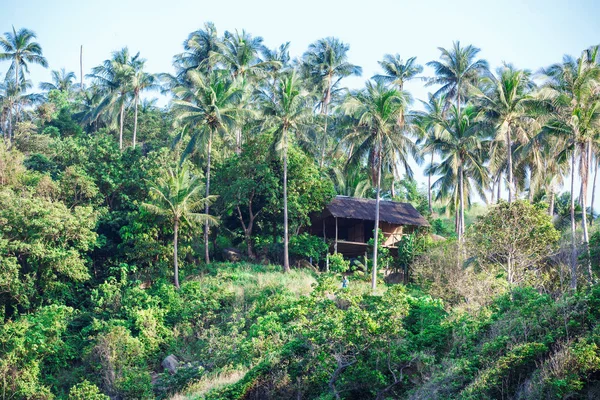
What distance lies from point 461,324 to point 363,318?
3468mm

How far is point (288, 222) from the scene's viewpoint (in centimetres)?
3569

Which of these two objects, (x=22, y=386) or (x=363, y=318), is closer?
(x=363, y=318)

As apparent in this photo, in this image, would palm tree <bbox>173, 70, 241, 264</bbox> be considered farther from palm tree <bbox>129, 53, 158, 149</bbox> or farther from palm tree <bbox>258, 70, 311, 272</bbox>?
palm tree <bbox>129, 53, 158, 149</bbox>

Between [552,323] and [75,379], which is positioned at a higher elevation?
[552,323]

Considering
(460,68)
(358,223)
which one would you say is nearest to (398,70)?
(460,68)

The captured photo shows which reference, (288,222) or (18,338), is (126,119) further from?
(18,338)

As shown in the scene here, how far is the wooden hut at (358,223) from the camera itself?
3544 centimetres

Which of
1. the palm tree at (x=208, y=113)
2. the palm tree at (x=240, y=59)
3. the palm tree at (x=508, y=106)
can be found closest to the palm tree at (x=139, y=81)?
the palm tree at (x=240, y=59)

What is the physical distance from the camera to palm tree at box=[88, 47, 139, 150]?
44.3m

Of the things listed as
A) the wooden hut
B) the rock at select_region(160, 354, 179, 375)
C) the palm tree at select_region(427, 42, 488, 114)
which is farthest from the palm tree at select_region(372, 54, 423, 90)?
the rock at select_region(160, 354, 179, 375)

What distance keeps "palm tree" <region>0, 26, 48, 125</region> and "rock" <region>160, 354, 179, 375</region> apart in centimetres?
2935

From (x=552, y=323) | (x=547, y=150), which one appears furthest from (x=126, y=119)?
(x=552, y=323)

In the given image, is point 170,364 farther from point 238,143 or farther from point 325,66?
point 325,66

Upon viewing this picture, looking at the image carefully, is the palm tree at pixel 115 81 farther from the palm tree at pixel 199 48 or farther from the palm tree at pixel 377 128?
the palm tree at pixel 377 128
